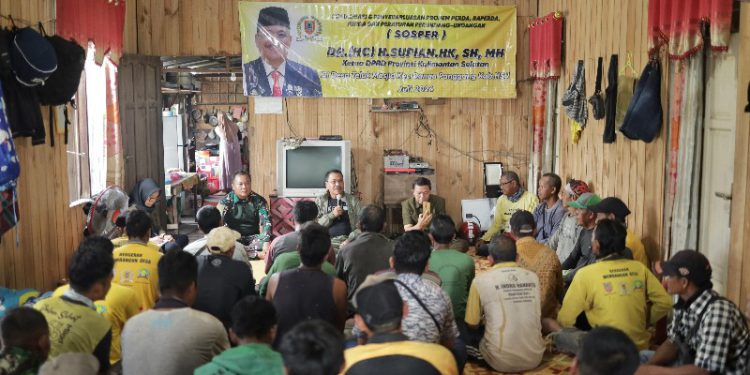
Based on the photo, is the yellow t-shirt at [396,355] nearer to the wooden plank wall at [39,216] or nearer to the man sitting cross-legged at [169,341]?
the man sitting cross-legged at [169,341]

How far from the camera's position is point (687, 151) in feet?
16.5

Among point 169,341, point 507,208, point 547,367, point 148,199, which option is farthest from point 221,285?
point 507,208

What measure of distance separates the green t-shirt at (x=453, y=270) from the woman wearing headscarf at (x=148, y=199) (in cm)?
340

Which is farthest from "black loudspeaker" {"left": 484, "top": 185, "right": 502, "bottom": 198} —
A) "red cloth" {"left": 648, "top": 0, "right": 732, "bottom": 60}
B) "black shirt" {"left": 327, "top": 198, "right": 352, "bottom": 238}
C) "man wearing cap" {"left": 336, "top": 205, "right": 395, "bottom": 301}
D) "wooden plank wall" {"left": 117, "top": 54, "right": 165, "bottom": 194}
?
"man wearing cap" {"left": 336, "top": 205, "right": 395, "bottom": 301}

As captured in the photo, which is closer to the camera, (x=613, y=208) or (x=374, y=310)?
(x=374, y=310)

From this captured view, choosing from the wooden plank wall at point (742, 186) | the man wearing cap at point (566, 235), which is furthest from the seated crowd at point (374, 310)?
the wooden plank wall at point (742, 186)

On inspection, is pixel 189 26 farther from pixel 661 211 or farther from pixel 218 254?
pixel 661 211

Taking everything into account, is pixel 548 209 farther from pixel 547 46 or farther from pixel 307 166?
pixel 307 166

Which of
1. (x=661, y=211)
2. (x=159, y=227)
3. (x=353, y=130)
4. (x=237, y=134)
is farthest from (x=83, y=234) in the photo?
(x=237, y=134)

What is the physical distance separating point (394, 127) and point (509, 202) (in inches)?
72.7

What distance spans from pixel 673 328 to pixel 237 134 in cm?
980

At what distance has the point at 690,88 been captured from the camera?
16.6 feet

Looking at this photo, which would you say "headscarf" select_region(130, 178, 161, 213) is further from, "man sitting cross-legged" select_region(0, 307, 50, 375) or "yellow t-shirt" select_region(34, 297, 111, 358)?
"man sitting cross-legged" select_region(0, 307, 50, 375)

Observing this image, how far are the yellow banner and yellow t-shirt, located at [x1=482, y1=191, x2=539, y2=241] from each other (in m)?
1.64
